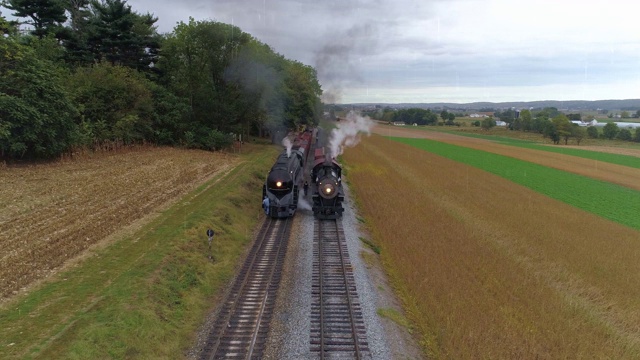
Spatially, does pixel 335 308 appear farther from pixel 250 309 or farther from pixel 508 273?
pixel 508 273

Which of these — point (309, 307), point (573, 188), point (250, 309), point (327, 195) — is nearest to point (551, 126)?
point (573, 188)

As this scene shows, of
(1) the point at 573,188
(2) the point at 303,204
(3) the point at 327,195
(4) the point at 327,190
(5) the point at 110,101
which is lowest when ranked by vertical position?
(1) the point at 573,188

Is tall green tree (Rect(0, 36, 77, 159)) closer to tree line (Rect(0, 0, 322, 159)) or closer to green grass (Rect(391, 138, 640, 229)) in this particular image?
tree line (Rect(0, 0, 322, 159))

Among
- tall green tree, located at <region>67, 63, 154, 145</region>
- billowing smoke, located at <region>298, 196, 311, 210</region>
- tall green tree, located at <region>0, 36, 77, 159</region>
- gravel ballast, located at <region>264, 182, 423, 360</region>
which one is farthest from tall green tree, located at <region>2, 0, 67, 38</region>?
gravel ballast, located at <region>264, 182, 423, 360</region>

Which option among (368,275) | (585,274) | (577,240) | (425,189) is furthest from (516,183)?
(368,275)

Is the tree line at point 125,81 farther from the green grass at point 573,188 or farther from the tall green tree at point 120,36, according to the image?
the green grass at point 573,188

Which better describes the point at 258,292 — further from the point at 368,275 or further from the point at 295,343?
the point at 368,275
